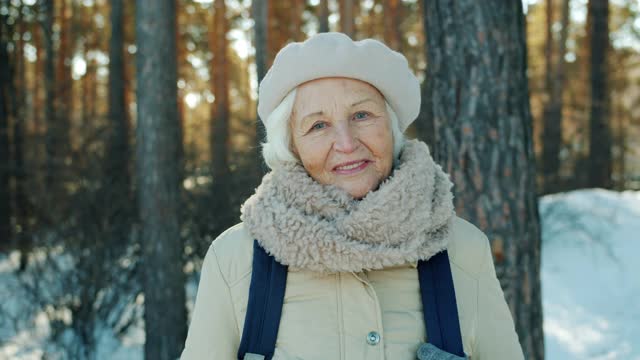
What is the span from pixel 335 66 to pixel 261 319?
77cm

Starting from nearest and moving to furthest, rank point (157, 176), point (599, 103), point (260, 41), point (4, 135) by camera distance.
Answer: point (157, 176) < point (260, 41) < point (4, 135) < point (599, 103)

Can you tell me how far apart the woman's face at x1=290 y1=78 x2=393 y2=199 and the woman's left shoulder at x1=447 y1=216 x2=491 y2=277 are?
0.29m

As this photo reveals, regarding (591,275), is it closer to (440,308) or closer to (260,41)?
(260,41)

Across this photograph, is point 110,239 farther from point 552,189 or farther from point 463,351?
point 552,189

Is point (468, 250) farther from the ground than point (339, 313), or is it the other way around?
point (468, 250)

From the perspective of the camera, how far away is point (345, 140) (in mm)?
2168

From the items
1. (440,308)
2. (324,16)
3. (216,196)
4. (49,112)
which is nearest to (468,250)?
(440,308)

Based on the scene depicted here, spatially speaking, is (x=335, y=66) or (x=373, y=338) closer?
(x=373, y=338)

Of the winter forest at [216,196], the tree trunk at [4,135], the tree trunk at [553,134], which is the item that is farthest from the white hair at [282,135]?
the tree trunk at [553,134]

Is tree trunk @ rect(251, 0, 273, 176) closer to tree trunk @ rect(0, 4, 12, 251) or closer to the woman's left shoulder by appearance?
the woman's left shoulder

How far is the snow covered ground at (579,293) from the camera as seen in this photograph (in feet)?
20.8

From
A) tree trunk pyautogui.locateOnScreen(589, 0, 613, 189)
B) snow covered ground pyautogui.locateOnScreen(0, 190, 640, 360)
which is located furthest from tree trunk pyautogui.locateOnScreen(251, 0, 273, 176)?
tree trunk pyautogui.locateOnScreen(589, 0, 613, 189)

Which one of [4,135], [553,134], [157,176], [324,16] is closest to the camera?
[157,176]

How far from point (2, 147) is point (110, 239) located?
6.98 meters
